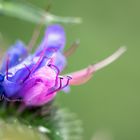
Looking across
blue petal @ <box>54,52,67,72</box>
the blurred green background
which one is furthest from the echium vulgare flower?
the blurred green background

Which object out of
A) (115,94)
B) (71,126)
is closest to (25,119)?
(71,126)

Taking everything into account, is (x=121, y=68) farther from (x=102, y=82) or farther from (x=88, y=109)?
(x=88, y=109)

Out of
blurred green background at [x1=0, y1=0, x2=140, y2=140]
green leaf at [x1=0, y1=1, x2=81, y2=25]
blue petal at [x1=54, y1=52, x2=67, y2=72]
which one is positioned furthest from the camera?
blurred green background at [x1=0, y1=0, x2=140, y2=140]

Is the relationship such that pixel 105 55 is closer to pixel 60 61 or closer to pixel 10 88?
pixel 60 61

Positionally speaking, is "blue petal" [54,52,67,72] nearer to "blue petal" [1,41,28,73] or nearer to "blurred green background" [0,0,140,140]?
"blue petal" [1,41,28,73]

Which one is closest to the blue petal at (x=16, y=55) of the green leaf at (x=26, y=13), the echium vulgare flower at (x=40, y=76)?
the echium vulgare flower at (x=40, y=76)

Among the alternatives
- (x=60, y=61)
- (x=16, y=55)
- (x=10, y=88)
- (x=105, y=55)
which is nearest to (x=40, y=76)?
(x=10, y=88)
